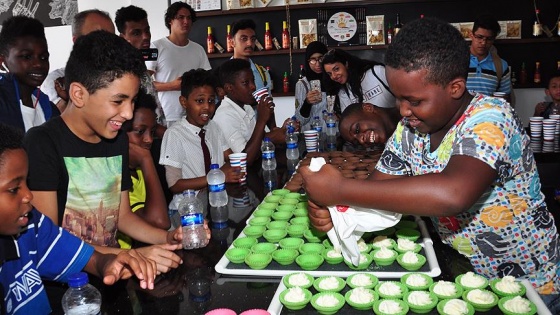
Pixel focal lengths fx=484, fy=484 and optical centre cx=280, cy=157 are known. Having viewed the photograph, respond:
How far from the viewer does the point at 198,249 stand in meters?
1.80

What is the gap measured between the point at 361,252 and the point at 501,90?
4.04m

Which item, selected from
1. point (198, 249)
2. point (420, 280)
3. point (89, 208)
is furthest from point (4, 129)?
point (420, 280)

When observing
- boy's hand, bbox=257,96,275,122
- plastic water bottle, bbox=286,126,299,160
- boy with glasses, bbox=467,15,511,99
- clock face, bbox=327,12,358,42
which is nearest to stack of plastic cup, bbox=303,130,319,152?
plastic water bottle, bbox=286,126,299,160

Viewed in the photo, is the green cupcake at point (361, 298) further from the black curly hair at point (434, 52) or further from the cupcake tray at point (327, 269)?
the black curly hair at point (434, 52)

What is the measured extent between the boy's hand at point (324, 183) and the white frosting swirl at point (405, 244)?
1.33 ft

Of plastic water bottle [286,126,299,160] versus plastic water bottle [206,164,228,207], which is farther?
plastic water bottle [286,126,299,160]

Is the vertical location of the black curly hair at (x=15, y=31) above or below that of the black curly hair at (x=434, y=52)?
above

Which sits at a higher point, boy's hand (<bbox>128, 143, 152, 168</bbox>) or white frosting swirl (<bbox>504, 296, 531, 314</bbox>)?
boy's hand (<bbox>128, 143, 152, 168</bbox>)

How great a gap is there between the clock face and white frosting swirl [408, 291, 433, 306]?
5286 mm

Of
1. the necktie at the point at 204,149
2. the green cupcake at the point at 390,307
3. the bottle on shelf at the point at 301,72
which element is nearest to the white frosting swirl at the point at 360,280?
the green cupcake at the point at 390,307

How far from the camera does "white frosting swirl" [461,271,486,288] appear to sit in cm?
141

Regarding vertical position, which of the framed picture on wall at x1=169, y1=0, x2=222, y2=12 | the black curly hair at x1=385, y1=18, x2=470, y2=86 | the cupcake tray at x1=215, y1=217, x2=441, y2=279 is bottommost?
the cupcake tray at x1=215, y1=217, x2=441, y2=279

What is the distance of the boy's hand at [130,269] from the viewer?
1496mm

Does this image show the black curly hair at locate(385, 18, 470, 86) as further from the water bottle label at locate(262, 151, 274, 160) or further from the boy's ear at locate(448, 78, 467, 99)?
the water bottle label at locate(262, 151, 274, 160)
